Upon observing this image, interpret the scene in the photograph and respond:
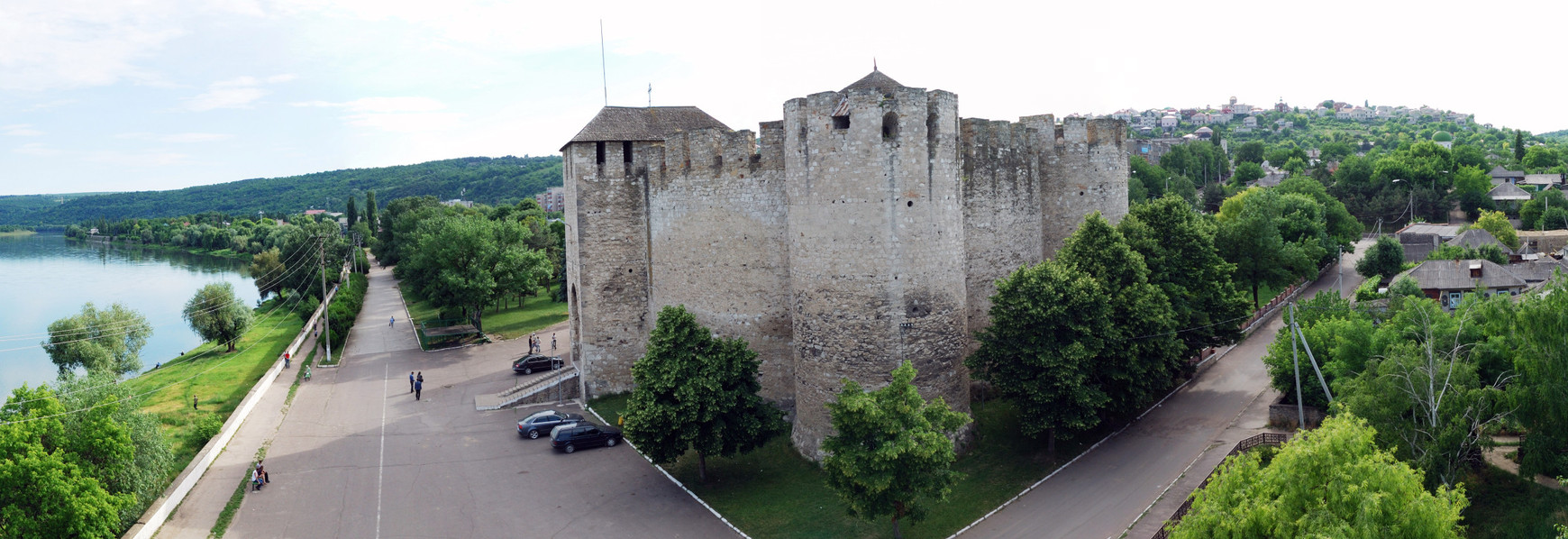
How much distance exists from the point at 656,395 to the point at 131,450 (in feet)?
49.8

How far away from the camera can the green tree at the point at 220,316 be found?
52875 mm

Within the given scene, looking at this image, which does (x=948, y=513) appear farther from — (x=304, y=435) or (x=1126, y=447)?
(x=304, y=435)

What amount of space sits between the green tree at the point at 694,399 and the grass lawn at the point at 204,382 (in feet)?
57.7

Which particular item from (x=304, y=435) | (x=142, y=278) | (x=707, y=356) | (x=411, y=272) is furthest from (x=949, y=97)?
(x=142, y=278)

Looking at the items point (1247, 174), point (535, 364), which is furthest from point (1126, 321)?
point (1247, 174)

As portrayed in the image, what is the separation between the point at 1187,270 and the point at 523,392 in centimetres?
2524

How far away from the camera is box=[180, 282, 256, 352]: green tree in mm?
52875

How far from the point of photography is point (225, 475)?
27.4 metres

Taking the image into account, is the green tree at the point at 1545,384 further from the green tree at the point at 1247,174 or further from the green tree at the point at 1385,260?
the green tree at the point at 1247,174

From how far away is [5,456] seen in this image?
22.7m

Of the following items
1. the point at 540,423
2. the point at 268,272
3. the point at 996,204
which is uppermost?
the point at 996,204

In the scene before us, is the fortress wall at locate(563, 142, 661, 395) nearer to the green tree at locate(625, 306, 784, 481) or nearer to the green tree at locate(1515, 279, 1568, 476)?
the green tree at locate(625, 306, 784, 481)

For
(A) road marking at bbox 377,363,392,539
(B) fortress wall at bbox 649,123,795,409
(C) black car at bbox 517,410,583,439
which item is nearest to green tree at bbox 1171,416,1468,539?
(B) fortress wall at bbox 649,123,795,409

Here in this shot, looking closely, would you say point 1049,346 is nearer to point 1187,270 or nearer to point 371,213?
point 1187,270
